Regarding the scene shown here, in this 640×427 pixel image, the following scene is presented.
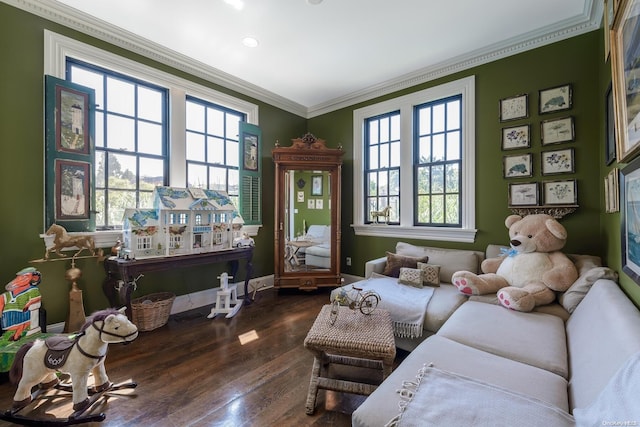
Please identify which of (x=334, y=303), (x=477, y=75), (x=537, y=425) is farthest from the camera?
(x=477, y=75)

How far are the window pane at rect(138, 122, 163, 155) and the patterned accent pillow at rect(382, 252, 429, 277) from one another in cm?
289

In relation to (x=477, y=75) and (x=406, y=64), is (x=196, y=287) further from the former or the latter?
(x=477, y=75)

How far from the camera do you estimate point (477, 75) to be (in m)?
3.08

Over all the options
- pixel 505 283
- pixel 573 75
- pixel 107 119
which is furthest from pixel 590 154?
pixel 107 119

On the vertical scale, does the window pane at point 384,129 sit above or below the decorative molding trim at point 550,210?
above

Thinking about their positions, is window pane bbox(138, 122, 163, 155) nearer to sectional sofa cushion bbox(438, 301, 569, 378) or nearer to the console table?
the console table

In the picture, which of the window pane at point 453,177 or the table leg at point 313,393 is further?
the window pane at point 453,177

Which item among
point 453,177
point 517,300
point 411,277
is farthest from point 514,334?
point 453,177

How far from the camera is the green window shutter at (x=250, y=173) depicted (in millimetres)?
3738

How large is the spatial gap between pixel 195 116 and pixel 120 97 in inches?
30.3

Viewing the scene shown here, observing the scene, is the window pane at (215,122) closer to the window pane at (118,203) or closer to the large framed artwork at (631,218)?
the window pane at (118,203)

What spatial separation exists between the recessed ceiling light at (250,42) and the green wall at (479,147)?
35.8 inches

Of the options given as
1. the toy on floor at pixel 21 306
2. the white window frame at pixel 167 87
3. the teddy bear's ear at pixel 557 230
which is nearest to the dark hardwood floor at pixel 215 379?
the toy on floor at pixel 21 306

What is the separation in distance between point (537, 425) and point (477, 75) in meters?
3.31
